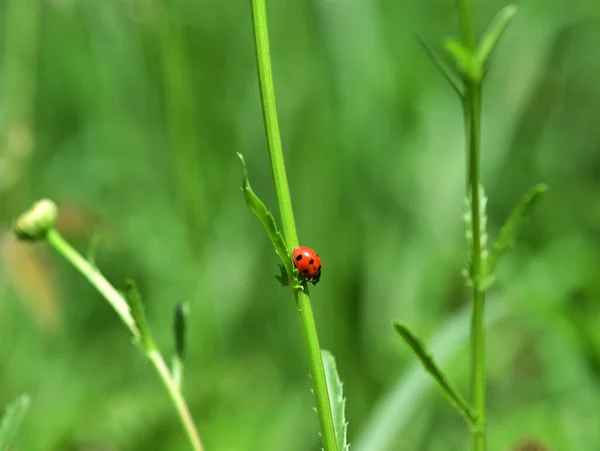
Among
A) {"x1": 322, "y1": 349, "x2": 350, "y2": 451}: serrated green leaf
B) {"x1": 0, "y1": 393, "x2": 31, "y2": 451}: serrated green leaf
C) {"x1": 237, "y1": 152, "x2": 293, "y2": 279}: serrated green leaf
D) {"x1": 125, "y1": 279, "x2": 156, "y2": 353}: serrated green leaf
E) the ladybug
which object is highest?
{"x1": 237, "y1": 152, "x2": 293, "y2": 279}: serrated green leaf

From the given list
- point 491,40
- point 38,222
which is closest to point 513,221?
point 491,40

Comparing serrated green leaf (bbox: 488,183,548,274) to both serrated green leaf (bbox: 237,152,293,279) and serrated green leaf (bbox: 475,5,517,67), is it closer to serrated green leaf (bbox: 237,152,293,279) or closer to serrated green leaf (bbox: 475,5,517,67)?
serrated green leaf (bbox: 475,5,517,67)

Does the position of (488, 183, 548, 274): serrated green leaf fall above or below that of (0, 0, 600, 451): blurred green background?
above

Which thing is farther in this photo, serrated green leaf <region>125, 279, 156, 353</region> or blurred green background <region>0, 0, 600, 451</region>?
blurred green background <region>0, 0, 600, 451</region>

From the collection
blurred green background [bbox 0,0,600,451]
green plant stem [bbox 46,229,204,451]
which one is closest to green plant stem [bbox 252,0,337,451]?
green plant stem [bbox 46,229,204,451]

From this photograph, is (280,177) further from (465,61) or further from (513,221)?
(513,221)

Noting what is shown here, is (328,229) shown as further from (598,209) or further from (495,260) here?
(495,260)
